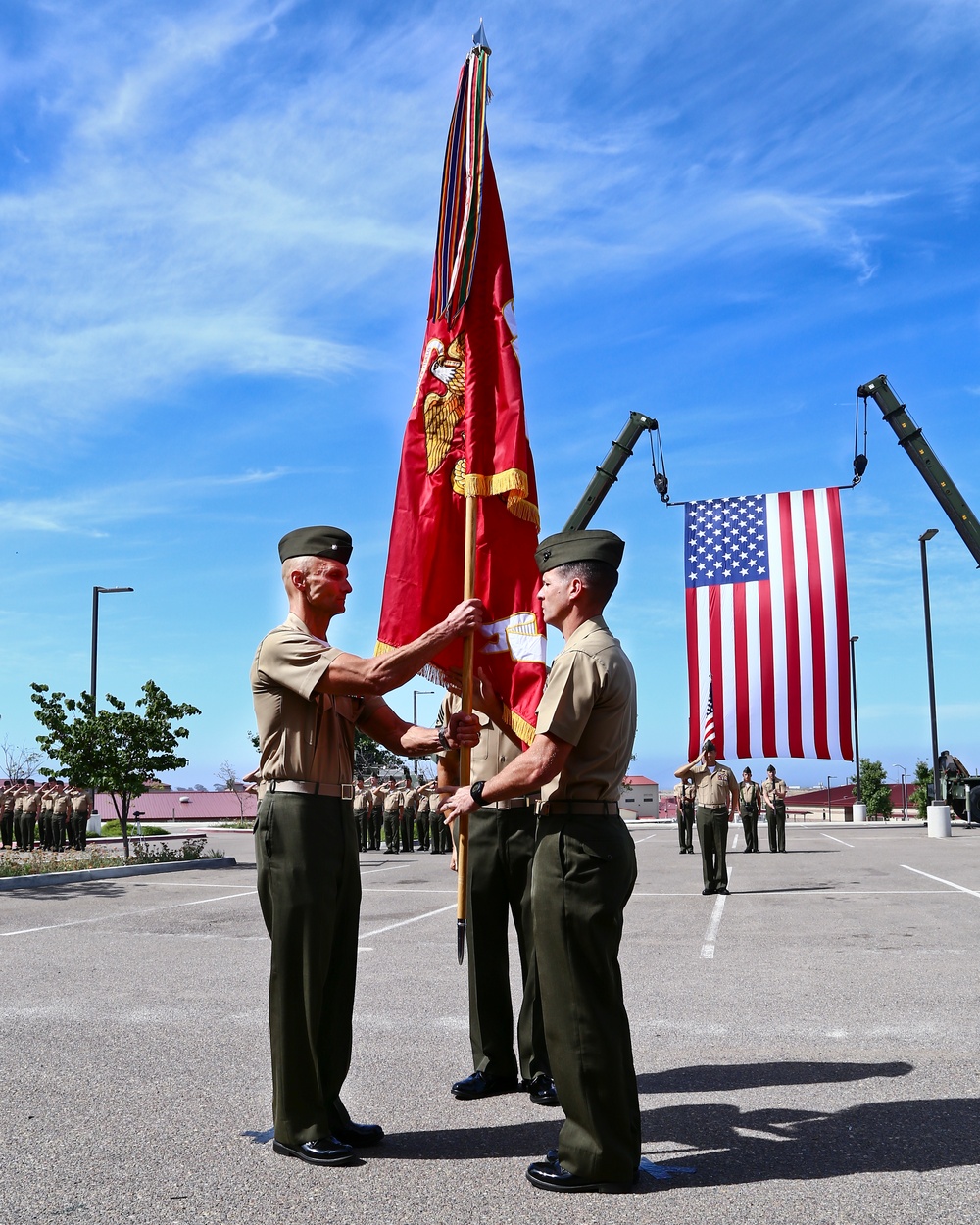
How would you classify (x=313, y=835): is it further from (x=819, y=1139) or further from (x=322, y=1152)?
(x=819, y=1139)

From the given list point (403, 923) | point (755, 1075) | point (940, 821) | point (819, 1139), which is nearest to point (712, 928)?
point (403, 923)

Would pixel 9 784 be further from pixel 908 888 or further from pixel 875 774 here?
pixel 875 774

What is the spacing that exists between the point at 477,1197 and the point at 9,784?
2995 centimetres

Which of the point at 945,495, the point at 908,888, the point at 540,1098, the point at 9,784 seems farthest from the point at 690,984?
the point at 9,784

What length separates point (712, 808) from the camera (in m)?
16.0

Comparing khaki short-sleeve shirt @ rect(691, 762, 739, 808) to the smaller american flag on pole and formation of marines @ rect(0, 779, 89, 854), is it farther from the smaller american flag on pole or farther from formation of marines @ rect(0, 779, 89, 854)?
formation of marines @ rect(0, 779, 89, 854)

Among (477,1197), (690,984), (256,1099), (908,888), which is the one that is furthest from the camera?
(908,888)

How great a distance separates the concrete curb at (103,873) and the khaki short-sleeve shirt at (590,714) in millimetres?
14702

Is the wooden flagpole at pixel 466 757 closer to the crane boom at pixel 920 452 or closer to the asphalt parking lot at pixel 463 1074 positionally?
the asphalt parking lot at pixel 463 1074

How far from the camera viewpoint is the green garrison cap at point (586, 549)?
4387 mm

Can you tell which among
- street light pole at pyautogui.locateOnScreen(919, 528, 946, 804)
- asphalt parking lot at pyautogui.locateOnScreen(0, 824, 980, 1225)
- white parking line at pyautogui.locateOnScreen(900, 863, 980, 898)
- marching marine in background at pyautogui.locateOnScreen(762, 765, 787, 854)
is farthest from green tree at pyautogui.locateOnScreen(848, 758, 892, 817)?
asphalt parking lot at pyautogui.locateOnScreen(0, 824, 980, 1225)

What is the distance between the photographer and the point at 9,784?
30500mm

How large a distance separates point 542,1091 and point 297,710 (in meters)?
2.11

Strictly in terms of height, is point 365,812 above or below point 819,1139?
below
